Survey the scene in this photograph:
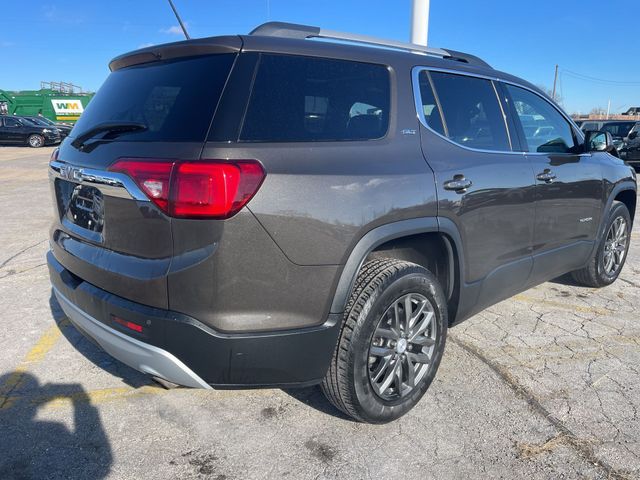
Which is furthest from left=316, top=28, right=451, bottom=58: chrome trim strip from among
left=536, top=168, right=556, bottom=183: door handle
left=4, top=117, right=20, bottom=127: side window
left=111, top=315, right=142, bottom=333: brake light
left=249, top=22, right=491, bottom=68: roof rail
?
left=4, top=117, right=20, bottom=127: side window

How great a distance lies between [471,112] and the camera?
124 inches

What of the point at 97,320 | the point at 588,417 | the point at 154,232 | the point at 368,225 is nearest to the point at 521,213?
the point at 588,417

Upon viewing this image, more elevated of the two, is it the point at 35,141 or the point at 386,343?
the point at 386,343

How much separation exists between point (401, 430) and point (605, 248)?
125 inches

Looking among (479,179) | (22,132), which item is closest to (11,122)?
(22,132)

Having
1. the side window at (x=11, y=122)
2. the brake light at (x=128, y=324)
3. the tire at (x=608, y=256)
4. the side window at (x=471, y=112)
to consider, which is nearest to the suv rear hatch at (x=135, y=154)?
the brake light at (x=128, y=324)

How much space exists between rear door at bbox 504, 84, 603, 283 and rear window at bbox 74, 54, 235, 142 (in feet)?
7.42

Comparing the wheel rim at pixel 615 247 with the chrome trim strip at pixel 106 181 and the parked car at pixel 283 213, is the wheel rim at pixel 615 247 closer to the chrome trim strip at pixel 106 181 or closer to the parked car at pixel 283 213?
the parked car at pixel 283 213

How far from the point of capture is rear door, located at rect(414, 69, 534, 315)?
9.00 ft

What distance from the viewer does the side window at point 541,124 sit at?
3.58 m

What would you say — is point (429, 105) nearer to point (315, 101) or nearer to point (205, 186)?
point (315, 101)

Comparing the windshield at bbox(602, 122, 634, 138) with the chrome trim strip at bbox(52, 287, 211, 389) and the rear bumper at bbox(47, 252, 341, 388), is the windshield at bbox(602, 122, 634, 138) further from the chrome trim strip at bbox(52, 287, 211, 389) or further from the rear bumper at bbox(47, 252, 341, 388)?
the chrome trim strip at bbox(52, 287, 211, 389)

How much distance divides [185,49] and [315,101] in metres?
0.64

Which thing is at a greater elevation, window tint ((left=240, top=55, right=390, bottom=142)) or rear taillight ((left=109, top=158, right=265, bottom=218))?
window tint ((left=240, top=55, right=390, bottom=142))
